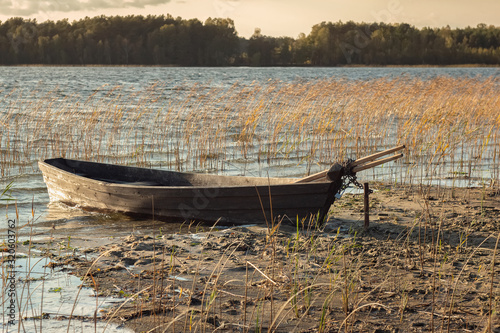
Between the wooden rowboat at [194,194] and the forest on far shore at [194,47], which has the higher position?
the forest on far shore at [194,47]

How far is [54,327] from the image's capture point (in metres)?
3.73

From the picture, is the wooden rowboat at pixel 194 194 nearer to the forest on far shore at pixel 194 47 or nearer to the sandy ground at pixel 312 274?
the sandy ground at pixel 312 274

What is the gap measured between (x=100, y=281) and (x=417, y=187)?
5.56 metres

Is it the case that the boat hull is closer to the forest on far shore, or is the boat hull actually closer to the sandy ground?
the sandy ground

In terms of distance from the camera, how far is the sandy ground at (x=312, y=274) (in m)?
3.73

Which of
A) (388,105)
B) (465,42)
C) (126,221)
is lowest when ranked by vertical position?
(126,221)

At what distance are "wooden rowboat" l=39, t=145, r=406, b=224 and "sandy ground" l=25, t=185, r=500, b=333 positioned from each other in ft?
0.76

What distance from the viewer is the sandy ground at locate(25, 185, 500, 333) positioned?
12.2 feet

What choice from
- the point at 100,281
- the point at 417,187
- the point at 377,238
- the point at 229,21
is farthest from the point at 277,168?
the point at 229,21

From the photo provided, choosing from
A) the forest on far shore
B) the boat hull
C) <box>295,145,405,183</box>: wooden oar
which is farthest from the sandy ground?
the forest on far shore

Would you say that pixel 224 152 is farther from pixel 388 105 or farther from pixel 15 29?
pixel 15 29

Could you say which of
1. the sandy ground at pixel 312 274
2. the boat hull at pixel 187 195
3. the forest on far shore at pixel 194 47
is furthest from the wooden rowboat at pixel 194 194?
the forest on far shore at pixel 194 47

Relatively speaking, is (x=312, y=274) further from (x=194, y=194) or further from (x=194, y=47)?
(x=194, y=47)

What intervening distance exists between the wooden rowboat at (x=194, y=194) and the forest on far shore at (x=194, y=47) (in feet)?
257
